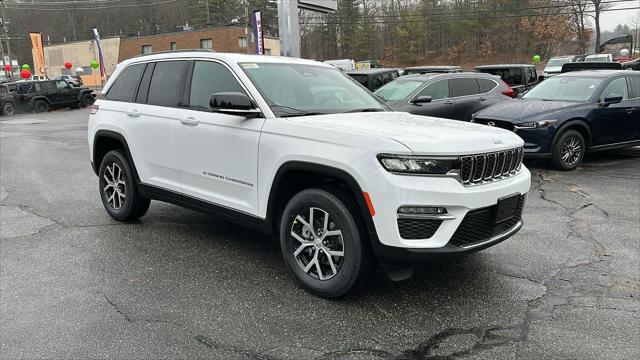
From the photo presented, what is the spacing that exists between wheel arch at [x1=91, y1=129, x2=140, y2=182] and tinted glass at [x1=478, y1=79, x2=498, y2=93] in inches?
349

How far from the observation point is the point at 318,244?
374 cm

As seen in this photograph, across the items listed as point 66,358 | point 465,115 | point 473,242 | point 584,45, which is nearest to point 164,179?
point 66,358

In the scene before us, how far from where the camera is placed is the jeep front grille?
11.1ft

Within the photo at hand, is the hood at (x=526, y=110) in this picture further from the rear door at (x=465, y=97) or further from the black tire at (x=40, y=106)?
the black tire at (x=40, y=106)

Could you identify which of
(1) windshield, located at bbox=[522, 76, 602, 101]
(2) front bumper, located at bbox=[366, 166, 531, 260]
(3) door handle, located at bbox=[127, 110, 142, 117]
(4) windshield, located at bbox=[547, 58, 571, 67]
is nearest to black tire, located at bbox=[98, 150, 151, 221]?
(3) door handle, located at bbox=[127, 110, 142, 117]

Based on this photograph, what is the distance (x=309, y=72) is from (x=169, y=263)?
223 centimetres

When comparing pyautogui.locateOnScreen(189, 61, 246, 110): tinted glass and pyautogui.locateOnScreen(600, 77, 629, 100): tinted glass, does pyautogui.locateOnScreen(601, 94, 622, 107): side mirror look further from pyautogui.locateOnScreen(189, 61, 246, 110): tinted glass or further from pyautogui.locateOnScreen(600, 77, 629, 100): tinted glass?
pyautogui.locateOnScreen(189, 61, 246, 110): tinted glass

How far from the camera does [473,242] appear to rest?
3447 mm

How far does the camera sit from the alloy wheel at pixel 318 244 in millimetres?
3646

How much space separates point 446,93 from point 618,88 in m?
3.37

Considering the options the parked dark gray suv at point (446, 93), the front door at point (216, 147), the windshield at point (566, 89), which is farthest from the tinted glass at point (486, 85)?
the front door at point (216, 147)

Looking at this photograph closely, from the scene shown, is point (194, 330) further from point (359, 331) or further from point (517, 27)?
point (517, 27)

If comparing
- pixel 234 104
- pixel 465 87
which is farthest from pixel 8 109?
pixel 234 104

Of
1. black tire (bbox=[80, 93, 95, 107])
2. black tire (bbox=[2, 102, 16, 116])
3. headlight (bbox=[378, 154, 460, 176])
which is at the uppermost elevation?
black tire (bbox=[80, 93, 95, 107])
